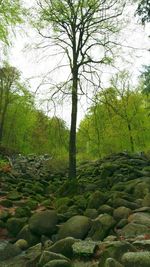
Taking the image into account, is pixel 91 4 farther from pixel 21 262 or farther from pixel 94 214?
pixel 21 262

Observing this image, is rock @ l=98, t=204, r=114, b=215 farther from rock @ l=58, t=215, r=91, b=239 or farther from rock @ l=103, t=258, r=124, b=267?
rock @ l=103, t=258, r=124, b=267

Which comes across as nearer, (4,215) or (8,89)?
(4,215)

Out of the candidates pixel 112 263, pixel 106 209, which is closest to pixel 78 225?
pixel 106 209

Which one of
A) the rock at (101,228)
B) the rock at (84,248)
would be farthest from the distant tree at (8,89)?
the rock at (84,248)

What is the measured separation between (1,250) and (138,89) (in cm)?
2699

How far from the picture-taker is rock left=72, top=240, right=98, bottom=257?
7008mm

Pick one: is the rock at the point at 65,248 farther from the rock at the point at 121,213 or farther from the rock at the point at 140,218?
the rock at the point at 121,213

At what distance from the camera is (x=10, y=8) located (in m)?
14.4

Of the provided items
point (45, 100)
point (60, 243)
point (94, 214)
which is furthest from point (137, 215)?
point (45, 100)

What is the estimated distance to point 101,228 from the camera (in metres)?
8.16

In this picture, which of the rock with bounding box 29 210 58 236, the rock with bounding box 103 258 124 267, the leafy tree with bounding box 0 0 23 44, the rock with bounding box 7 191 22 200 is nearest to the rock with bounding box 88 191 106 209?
the rock with bounding box 29 210 58 236

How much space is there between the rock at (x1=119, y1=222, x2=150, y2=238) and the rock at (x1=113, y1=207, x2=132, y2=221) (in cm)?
67

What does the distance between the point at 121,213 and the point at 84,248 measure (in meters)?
2.02

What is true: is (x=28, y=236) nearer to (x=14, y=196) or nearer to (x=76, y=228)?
(x=76, y=228)
